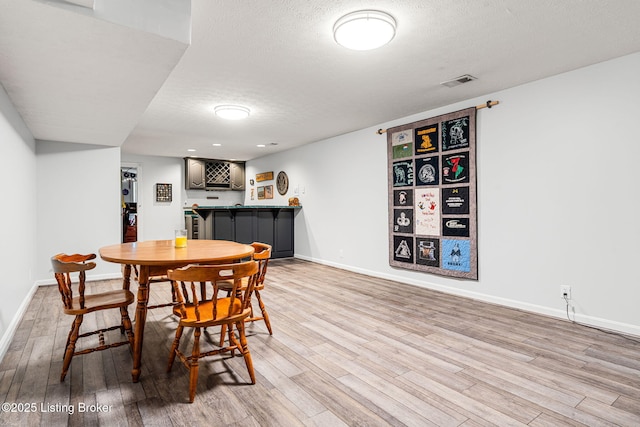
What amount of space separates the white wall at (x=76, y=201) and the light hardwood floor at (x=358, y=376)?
66.2 inches

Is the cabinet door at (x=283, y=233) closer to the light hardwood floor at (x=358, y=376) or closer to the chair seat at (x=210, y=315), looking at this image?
the light hardwood floor at (x=358, y=376)

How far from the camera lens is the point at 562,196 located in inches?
125

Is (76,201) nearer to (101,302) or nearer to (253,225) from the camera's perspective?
(253,225)

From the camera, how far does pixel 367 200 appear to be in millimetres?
5219

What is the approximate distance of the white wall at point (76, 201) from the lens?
4535 mm

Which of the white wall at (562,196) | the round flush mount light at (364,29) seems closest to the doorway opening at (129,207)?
the round flush mount light at (364,29)

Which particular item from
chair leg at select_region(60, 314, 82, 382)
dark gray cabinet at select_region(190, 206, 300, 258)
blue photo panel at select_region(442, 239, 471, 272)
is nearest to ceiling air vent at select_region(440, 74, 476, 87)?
blue photo panel at select_region(442, 239, 471, 272)

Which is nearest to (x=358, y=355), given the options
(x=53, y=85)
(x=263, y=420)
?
(x=263, y=420)

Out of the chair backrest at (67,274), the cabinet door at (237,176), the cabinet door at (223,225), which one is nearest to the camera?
the chair backrest at (67,274)

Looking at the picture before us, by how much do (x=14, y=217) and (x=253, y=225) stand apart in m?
3.78

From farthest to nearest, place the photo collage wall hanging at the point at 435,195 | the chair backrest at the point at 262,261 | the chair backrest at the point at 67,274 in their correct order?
the photo collage wall hanging at the point at 435,195 < the chair backrest at the point at 262,261 < the chair backrest at the point at 67,274

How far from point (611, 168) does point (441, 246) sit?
1792 mm

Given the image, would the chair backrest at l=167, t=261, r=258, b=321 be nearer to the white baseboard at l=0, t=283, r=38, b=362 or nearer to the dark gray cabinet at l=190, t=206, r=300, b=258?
the white baseboard at l=0, t=283, r=38, b=362

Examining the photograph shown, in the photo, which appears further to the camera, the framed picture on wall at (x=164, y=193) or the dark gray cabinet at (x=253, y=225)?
the framed picture on wall at (x=164, y=193)
